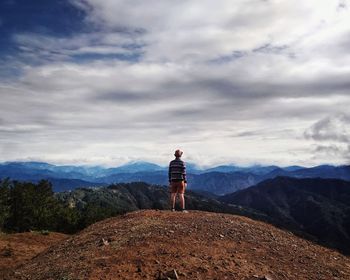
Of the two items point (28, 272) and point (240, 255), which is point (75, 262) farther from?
point (240, 255)

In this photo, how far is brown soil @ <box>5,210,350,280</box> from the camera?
15930mm

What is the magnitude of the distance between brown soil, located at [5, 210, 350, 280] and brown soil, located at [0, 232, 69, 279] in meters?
4.80

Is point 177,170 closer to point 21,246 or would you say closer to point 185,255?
point 185,255

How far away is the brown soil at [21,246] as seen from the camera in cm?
2504

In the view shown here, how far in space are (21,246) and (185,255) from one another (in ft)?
57.9

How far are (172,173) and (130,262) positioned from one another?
11118 millimetres

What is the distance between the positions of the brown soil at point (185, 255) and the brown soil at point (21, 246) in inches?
189

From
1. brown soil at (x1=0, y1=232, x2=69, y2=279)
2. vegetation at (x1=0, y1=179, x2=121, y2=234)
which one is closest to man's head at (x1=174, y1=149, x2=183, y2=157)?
brown soil at (x1=0, y1=232, x2=69, y2=279)

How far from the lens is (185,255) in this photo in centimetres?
1731

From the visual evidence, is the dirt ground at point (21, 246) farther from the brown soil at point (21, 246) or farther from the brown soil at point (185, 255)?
the brown soil at point (185, 255)

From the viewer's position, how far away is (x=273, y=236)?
22281 mm

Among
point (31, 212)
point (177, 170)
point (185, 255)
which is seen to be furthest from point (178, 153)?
point (31, 212)

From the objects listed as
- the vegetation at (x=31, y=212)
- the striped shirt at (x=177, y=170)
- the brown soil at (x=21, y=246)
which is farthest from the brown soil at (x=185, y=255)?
the vegetation at (x=31, y=212)

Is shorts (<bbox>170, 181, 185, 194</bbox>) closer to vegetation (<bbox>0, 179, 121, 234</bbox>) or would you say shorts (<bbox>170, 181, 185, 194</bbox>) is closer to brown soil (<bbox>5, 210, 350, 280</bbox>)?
brown soil (<bbox>5, 210, 350, 280</bbox>)
